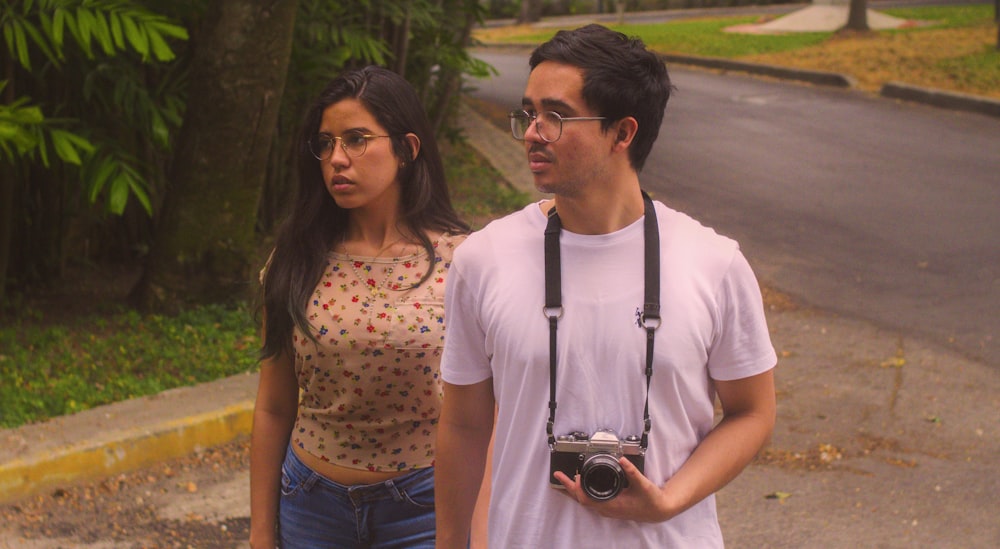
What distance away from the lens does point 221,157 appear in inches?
281

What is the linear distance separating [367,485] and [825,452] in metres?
3.53

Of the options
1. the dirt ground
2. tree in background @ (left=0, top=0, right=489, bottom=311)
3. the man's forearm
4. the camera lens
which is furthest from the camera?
tree in background @ (left=0, top=0, right=489, bottom=311)

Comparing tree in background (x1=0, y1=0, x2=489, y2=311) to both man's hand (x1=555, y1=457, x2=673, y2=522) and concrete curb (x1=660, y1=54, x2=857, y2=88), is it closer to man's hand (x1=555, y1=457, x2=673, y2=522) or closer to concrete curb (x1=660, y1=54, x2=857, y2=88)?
man's hand (x1=555, y1=457, x2=673, y2=522)

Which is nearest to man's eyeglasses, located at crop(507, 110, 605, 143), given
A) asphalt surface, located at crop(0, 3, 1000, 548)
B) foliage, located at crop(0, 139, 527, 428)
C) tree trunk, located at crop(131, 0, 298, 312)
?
asphalt surface, located at crop(0, 3, 1000, 548)

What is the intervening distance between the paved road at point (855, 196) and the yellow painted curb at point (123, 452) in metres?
4.30

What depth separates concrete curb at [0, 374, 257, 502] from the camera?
5223 mm

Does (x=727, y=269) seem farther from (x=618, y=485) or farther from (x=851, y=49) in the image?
(x=851, y=49)

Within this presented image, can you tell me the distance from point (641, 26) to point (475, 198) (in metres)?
23.0

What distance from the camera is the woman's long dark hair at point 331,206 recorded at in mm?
2969

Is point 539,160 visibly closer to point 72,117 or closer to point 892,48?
point 72,117

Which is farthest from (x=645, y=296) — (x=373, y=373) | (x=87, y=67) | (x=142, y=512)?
(x=87, y=67)

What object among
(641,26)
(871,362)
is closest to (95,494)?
(871,362)

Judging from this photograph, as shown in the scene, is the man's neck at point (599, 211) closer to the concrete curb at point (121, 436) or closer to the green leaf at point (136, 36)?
the concrete curb at point (121, 436)

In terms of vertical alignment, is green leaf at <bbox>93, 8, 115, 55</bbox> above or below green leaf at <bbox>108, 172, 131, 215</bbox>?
above
